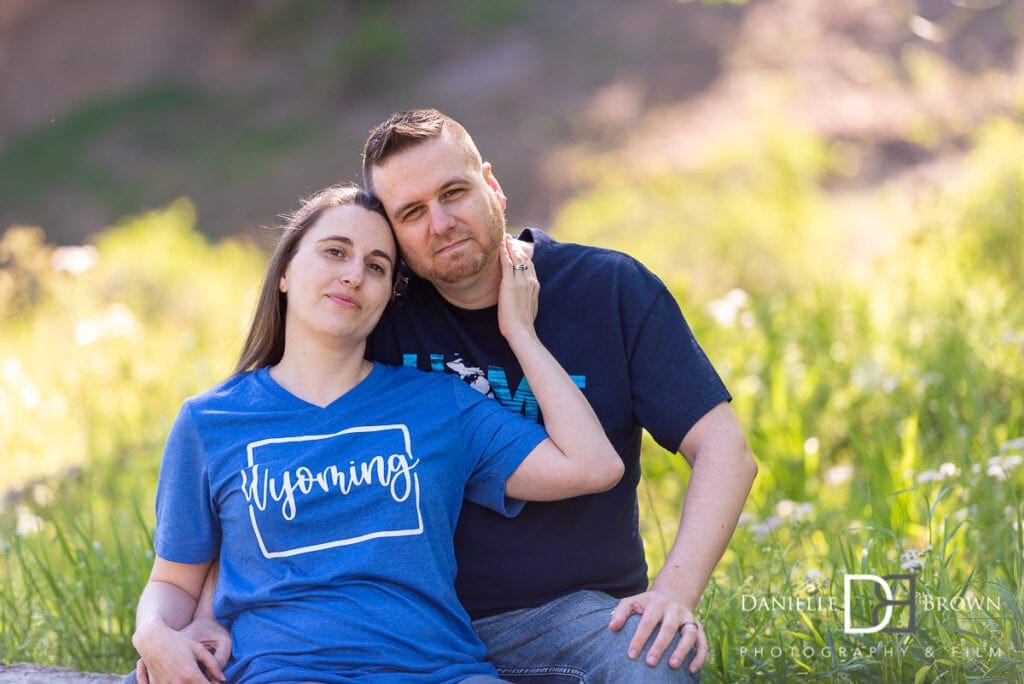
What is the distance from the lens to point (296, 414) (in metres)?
2.78

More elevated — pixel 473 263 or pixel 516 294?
pixel 473 263

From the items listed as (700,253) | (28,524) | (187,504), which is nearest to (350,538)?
(187,504)

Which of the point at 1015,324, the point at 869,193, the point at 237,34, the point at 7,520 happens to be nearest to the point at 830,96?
the point at 869,193

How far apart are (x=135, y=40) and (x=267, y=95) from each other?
3.40 meters

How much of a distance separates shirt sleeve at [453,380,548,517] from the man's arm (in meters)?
0.37

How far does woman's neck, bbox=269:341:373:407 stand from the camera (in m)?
2.85

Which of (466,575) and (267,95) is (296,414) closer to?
(466,575)

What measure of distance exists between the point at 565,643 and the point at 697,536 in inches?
15.4

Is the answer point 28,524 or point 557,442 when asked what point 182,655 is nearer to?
point 557,442

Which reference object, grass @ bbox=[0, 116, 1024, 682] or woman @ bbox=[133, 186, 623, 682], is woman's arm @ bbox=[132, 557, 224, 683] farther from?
grass @ bbox=[0, 116, 1024, 682]

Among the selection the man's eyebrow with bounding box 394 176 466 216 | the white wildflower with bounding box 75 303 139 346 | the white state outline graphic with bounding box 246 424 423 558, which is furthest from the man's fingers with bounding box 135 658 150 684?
the white wildflower with bounding box 75 303 139 346

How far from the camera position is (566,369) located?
3.05m

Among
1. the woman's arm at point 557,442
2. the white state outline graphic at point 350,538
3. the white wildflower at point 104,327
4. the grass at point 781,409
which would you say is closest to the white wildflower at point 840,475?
the grass at point 781,409

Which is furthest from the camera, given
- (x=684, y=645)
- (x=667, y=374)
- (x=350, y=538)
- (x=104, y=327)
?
(x=104, y=327)
